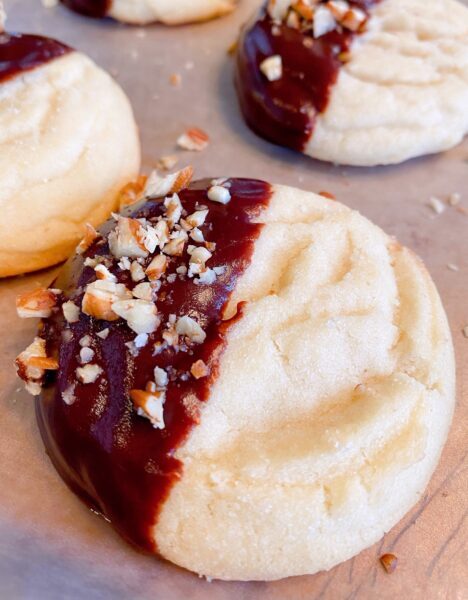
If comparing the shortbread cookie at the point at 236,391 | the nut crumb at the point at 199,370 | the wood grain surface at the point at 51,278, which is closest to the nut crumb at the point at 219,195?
the shortbread cookie at the point at 236,391

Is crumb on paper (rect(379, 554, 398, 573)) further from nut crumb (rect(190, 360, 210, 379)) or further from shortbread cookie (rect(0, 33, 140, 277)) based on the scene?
shortbread cookie (rect(0, 33, 140, 277))

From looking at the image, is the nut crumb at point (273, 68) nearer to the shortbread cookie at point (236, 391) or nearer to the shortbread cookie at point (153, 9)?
the shortbread cookie at point (153, 9)

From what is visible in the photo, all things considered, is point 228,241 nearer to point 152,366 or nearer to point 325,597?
point 152,366

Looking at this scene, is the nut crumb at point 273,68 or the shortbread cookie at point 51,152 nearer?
the shortbread cookie at point 51,152

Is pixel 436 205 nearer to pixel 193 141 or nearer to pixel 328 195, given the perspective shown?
pixel 328 195

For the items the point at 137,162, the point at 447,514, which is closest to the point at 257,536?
the point at 447,514
